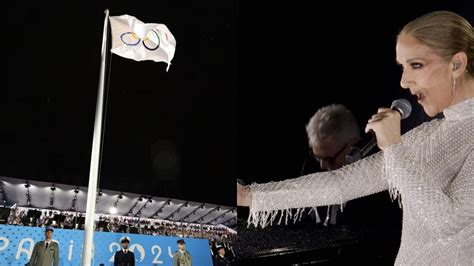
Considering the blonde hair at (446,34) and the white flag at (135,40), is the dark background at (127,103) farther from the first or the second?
the blonde hair at (446,34)

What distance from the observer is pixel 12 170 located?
9555 mm

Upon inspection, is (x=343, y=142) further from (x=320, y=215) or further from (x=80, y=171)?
(x=80, y=171)

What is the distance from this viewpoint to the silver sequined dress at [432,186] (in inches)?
34.1

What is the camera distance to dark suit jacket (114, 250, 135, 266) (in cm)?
680

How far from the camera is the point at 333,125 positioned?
1964mm

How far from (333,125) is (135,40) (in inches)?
134

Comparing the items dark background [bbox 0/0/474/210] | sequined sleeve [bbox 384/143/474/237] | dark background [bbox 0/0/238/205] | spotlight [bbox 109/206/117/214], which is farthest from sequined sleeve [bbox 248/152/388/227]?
spotlight [bbox 109/206/117/214]

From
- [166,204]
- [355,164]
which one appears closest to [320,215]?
[355,164]

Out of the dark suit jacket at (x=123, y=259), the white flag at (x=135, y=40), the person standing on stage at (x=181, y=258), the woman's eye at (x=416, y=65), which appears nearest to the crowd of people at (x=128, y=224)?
the person standing on stage at (x=181, y=258)

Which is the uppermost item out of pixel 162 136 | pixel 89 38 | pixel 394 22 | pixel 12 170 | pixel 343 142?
pixel 89 38

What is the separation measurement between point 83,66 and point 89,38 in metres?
0.74

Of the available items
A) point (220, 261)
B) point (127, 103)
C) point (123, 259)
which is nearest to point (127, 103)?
point (127, 103)

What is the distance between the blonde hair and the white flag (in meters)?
3.90

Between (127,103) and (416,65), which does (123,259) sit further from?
(416,65)
